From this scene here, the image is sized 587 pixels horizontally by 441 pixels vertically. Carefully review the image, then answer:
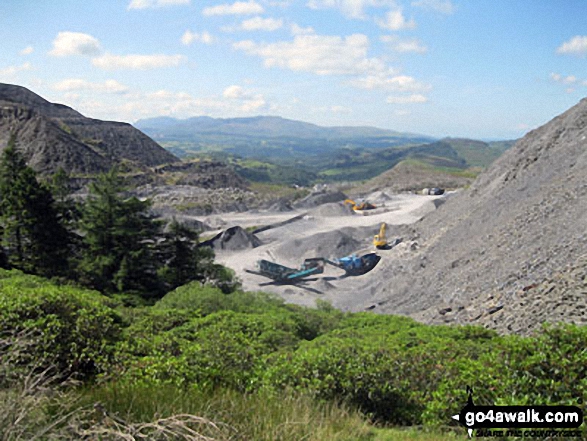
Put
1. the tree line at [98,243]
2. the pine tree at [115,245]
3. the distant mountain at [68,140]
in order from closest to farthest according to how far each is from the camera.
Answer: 1. the pine tree at [115,245]
2. the tree line at [98,243]
3. the distant mountain at [68,140]

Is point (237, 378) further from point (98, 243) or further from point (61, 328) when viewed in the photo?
point (98, 243)

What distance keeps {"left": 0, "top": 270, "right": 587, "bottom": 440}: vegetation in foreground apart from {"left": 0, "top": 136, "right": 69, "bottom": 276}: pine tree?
1497 cm

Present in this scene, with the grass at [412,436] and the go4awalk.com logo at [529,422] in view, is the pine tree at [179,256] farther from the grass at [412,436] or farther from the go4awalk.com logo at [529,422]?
the go4awalk.com logo at [529,422]

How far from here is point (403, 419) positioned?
6.71 m

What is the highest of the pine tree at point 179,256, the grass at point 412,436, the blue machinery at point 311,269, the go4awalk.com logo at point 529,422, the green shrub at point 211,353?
the go4awalk.com logo at point 529,422

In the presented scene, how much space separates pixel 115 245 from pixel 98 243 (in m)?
0.76

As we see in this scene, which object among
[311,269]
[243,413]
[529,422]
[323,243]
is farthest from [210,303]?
[323,243]

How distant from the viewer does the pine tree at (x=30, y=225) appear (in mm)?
22688

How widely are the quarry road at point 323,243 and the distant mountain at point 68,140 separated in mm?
30273

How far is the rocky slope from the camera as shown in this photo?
15.4m

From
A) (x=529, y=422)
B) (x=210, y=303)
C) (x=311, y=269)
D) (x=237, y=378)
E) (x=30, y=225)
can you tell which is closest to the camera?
(x=529, y=422)

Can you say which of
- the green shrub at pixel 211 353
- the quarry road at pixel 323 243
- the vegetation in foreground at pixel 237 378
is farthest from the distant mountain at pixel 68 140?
the vegetation in foreground at pixel 237 378

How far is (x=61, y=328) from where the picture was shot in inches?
322

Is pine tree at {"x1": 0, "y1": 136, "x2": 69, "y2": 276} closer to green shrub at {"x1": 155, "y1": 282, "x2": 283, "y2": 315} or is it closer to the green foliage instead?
green shrub at {"x1": 155, "y1": 282, "x2": 283, "y2": 315}
